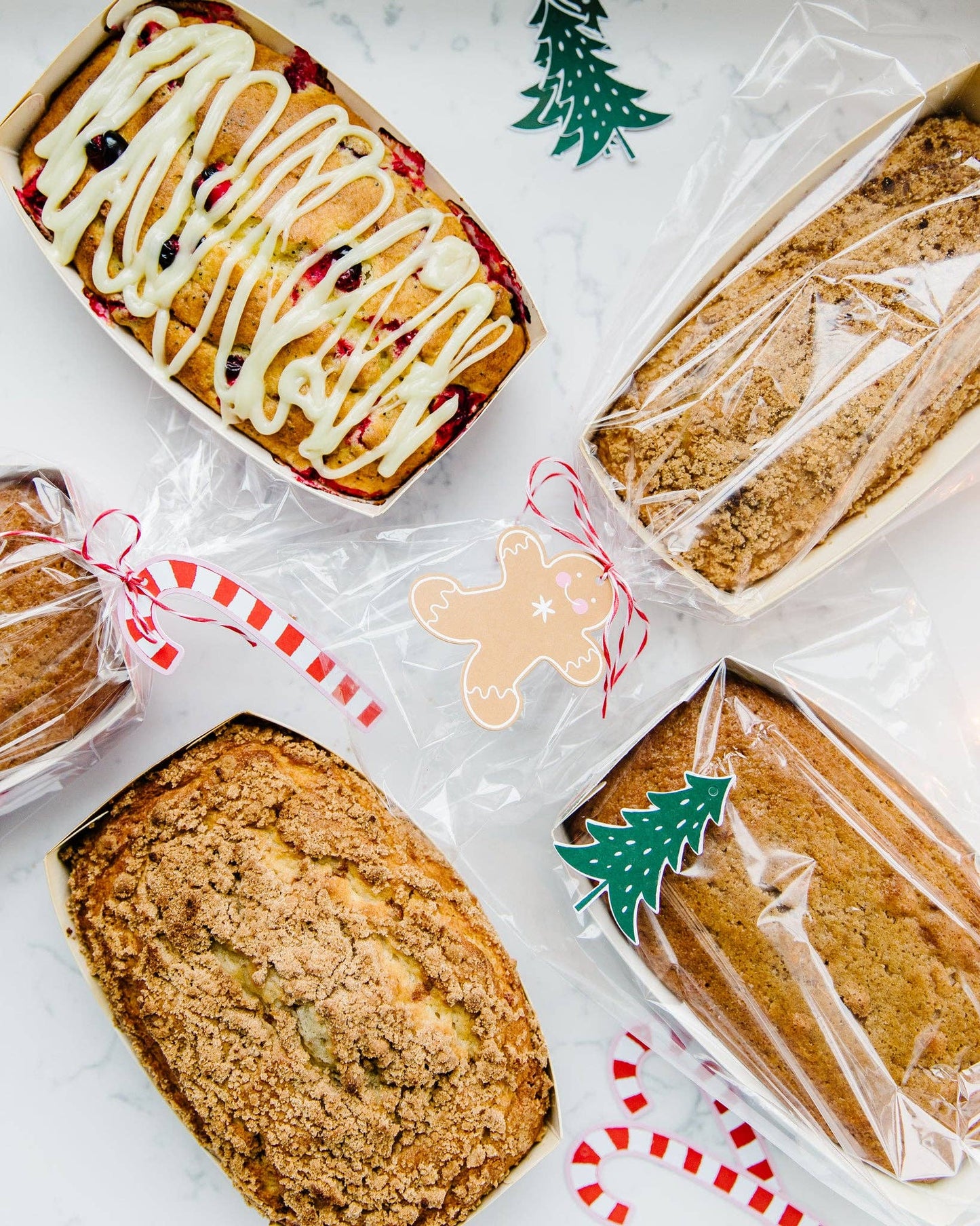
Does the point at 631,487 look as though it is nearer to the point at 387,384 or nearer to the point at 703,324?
the point at 703,324

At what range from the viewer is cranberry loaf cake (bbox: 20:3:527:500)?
1805mm

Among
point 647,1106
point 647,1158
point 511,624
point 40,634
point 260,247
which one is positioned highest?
point 260,247

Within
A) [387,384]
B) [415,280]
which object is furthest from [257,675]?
[415,280]

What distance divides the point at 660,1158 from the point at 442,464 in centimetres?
161

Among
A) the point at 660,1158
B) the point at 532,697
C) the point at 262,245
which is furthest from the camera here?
the point at 660,1158

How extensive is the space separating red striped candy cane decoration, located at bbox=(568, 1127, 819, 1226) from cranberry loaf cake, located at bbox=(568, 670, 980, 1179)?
1.37ft

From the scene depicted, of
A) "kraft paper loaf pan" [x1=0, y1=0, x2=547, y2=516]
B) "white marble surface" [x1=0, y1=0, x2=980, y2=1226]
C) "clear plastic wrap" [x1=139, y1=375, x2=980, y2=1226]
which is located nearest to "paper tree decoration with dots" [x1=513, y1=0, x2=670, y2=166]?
"white marble surface" [x1=0, y1=0, x2=980, y2=1226]

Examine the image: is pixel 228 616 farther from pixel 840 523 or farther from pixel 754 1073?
pixel 754 1073

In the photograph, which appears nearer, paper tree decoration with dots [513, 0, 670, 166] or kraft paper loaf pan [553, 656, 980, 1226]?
kraft paper loaf pan [553, 656, 980, 1226]

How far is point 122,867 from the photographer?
1750 mm

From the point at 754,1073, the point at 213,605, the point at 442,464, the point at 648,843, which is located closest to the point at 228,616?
the point at 213,605

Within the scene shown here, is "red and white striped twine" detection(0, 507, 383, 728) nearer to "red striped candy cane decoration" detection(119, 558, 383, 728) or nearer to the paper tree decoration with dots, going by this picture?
"red striped candy cane decoration" detection(119, 558, 383, 728)

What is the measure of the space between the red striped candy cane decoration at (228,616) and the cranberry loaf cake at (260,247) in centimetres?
30

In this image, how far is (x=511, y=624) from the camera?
1.71m
